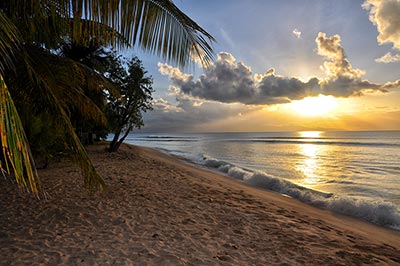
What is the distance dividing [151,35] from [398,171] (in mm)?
17267

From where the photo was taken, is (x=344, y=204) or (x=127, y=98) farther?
(x=127, y=98)

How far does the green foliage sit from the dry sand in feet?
30.9

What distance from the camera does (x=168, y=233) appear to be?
4168 mm

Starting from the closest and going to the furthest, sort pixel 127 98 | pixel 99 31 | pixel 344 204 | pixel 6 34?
pixel 6 34 → pixel 99 31 → pixel 344 204 → pixel 127 98

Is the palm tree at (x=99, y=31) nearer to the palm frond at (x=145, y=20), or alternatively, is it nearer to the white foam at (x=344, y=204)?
the palm frond at (x=145, y=20)

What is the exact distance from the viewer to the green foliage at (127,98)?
15234mm

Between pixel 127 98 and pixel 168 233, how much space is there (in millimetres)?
12460

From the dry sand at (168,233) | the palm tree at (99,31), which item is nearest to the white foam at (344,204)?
the dry sand at (168,233)

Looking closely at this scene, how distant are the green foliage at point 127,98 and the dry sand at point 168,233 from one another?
9431mm

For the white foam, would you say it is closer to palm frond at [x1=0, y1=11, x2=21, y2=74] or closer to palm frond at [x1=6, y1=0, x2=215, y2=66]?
palm frond at [x1=6, y1=0, x2=215, y2=66]

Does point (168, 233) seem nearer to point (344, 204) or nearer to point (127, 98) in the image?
point (344, 204)

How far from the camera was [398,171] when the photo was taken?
14.6m

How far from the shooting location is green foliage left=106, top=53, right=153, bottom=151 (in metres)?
15.2

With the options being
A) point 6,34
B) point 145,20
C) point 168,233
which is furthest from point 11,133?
point 168,233
